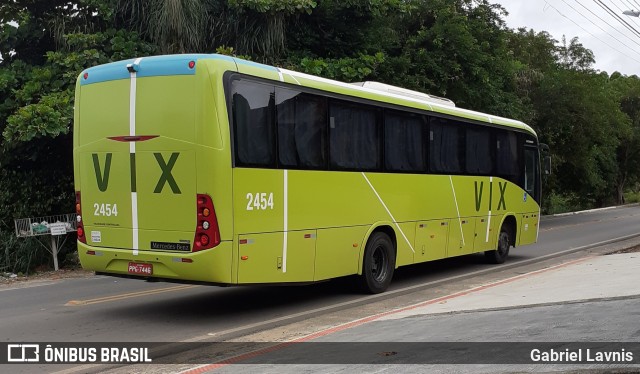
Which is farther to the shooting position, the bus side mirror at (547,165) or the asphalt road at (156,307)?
the bus side mirror at (547,165)

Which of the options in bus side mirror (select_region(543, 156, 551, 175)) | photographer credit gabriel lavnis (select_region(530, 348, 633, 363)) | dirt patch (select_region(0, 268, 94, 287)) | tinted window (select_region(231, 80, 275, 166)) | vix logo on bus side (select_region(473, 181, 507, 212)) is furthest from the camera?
bus side mirror (select_region(543, 156, 551, 175))

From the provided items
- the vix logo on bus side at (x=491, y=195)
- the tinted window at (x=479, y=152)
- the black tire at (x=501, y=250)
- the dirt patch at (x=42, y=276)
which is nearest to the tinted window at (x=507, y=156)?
the vix logo on bus side at (x=491, y=195)

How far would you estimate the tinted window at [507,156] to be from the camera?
16.3 metres

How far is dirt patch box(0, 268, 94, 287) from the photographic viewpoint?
14.6 meters

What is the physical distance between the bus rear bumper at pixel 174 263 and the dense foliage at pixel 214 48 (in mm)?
6906

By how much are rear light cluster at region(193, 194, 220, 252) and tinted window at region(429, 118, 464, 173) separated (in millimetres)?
6023

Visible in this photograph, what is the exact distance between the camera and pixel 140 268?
919 centimetres

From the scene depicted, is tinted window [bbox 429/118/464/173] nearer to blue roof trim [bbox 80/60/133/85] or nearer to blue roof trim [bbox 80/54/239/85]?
blue roof trim [bbox 80/54/239/85]

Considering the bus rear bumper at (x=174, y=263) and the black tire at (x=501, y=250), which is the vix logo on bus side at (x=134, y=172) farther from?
the black tire at (x=501, y=250)

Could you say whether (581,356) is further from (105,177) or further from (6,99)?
(6,99)

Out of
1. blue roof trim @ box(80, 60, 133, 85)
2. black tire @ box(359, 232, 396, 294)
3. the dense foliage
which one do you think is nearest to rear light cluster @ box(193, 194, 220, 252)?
blue roof trim @ box(80, 60, 133, 85)

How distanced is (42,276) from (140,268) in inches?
292

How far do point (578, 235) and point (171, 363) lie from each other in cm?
2071

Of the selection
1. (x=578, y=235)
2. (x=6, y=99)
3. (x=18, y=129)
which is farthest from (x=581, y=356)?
(x=578, y=235)
